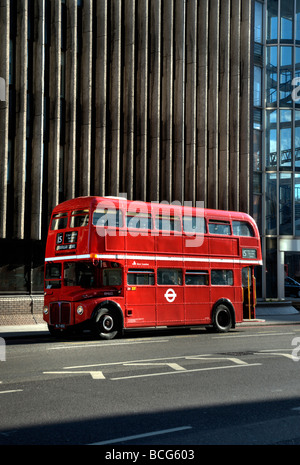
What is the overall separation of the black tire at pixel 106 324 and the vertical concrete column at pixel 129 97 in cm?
1257

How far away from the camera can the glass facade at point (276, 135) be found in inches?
1631

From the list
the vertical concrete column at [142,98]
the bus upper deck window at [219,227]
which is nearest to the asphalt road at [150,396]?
the bus upper deck window at [219,227]

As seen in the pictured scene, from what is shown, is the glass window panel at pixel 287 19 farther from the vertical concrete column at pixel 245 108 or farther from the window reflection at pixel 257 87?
the vertical concrete column at pixel 245 108

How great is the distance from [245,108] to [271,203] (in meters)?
7.32

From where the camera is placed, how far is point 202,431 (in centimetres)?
687

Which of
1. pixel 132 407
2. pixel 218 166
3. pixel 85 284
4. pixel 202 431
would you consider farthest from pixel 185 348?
pixel 218 166

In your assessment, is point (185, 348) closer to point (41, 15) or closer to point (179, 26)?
point (41, 15)

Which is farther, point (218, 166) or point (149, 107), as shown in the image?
point (218, 166)

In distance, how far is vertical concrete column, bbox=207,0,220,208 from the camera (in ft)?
115

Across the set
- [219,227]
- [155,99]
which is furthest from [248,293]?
[155,99]

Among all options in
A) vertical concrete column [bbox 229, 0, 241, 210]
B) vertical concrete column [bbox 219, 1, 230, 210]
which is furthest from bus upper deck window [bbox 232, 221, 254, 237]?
vertical concrete column [bbox 229, 0, 241, 210]

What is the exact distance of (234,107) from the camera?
121 ft

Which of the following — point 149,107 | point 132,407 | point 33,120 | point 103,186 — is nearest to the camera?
point 132,407
